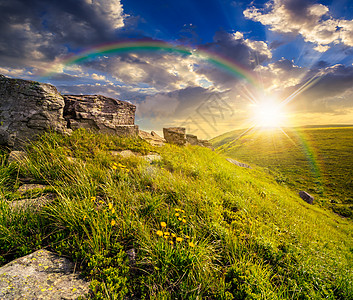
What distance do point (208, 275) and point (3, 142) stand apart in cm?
870

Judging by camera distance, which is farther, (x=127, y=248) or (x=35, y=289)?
(x=127, y=248)

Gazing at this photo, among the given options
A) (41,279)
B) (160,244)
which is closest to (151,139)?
(160,244)

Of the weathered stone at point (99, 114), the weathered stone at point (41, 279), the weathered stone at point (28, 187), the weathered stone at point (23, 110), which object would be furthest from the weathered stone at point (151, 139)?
the weathered stone at point (41, 279)

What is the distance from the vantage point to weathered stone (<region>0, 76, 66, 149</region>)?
6250mm

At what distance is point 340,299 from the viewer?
3.38 metres

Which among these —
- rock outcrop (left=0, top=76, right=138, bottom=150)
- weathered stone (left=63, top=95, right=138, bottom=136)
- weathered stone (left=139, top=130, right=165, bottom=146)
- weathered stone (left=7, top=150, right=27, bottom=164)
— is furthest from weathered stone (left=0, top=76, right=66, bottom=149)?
weathered stone (left=139, top=130, right=165, bottom=146)

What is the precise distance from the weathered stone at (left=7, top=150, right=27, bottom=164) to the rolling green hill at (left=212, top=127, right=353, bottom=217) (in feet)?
175

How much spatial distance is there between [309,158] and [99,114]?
10069cm

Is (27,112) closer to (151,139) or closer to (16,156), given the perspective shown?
(16,156)

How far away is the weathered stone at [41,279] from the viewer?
2078 mm

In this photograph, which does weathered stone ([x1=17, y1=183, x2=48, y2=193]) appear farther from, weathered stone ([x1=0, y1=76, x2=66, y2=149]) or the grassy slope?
weathered stone ([x1=0, y1=76, x2=66, y2=149])

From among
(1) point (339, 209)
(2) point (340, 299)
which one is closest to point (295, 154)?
(1) point (339, 209)

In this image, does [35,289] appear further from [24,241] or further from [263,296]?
[263,296]

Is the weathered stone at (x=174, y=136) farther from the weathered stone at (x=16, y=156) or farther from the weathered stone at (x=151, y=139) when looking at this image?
the weathered stone at (x=16, y=156)
